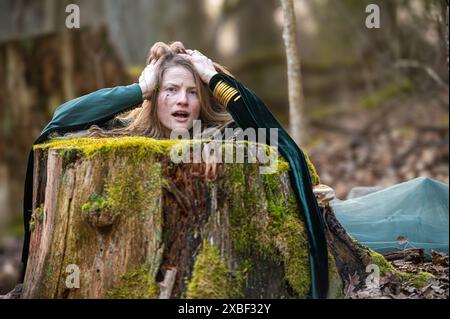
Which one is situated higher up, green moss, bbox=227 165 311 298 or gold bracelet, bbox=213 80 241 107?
gold bracelet, bbox=213 80 241 107

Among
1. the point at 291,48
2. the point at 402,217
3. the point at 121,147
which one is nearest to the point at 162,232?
the point at 121,147

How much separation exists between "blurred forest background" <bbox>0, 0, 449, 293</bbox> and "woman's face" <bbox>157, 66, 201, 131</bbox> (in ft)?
9.21

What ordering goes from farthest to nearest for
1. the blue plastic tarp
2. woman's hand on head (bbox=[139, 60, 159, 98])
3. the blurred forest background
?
the blurred forest background → the blue plastic tarp → woman's hand on head (bbox=[139, 60, 159, 98])

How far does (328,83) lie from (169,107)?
12632 millimetres

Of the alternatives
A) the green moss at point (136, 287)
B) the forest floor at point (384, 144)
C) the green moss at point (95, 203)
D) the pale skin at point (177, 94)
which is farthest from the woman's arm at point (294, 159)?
the forest floor at point (384, 144)

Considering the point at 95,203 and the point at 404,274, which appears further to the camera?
the point at 404,274

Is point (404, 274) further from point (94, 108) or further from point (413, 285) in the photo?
point (94, 108)

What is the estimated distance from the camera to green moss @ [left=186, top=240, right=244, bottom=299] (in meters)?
3.60

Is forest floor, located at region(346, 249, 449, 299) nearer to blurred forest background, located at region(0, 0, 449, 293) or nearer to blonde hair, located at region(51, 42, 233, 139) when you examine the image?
blonde hair, located at region(51, 42, 233, 139)

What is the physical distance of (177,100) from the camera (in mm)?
4730

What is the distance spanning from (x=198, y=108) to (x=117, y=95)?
1.95ft

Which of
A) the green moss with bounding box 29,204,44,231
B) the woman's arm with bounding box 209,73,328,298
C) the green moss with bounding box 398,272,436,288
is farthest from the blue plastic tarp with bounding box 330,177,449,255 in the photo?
the green moss with bounding box 29,204,44,231

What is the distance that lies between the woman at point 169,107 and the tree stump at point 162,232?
50cm

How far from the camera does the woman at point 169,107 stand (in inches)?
176
